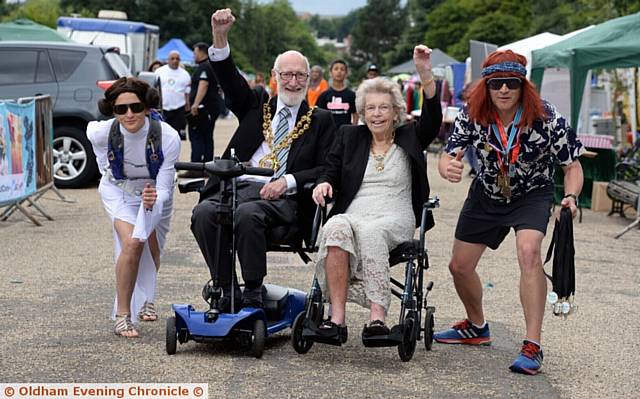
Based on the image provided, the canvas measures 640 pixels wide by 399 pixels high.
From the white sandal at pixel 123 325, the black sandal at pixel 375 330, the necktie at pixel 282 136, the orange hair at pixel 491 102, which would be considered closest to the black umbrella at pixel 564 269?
the orange hair at pixel 491 102

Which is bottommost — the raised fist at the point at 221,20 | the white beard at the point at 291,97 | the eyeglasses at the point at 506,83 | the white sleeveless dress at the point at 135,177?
the white sleeveless dress at the point at 135,177

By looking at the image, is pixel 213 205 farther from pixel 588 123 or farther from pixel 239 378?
pixel 588 123

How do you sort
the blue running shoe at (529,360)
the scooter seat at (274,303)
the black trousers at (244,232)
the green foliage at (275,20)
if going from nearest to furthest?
the blue running shoe at (529,360)
the black trousers at (244,232)
the scooter seat at (274,303)
the green foliage at (275,20)

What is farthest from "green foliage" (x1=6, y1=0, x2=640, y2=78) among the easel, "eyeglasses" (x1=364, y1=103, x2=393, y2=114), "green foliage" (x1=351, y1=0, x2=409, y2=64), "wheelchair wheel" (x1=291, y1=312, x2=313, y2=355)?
"wheelchair wheel" (x1=291, y1=312, x2=313, y2=355)

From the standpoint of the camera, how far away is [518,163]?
6.62 m

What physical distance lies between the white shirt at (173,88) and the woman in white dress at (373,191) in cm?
1303

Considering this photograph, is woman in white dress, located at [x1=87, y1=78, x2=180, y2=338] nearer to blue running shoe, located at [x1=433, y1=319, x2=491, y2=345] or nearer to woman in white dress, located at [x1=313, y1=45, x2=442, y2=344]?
woman in white dress, located at [x1=313, y1=45, x2=442, y2=344]

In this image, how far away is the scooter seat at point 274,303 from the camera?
279 inches

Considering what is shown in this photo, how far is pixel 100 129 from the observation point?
24.0 feet

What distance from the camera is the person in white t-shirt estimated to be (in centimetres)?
1994

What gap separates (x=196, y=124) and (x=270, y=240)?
11775 mm

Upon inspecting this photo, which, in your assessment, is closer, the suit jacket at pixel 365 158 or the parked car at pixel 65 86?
the suit jacket at pixel 365 158

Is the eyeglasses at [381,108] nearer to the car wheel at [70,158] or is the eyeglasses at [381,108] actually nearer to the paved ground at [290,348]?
the paved ground at [290,348]

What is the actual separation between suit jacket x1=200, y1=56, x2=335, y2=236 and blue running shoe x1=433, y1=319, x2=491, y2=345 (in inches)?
42.0
